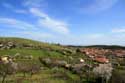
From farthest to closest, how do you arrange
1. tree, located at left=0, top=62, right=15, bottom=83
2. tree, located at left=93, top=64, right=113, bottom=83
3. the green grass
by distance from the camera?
the green grass
tree, located at left=93, top=64, right=113, bottom=83
tree, located at left=0, top=62, right=15, bottom=83

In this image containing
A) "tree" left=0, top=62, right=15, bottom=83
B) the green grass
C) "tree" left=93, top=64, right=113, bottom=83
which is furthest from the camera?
the green grass

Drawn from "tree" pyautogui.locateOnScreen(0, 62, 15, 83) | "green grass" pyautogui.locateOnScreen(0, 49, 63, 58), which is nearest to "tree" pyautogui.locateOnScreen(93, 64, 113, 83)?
"tree" pyautogui.locateOnScreen(0, 62, 15, 83)

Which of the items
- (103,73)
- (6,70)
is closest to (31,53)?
(6,70)

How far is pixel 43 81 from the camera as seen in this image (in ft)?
240

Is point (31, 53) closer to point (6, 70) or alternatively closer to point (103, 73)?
point (6, 70)

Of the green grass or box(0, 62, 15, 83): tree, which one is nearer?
box(0, 62, 15, 83): tree

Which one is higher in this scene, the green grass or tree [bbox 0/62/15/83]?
the green grass

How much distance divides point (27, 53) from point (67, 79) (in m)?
53.7

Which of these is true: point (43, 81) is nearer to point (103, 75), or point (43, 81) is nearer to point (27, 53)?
point (103, 75)

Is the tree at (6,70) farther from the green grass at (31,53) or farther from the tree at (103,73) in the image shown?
the green grass at (31,53)

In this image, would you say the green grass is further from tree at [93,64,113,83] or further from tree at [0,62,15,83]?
tree at [93,64,113,83]

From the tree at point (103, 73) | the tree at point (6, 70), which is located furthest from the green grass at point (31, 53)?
the tree at point (103, 73)

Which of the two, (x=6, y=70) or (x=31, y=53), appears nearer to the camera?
(x=6, y=70)

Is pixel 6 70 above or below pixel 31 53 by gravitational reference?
below
